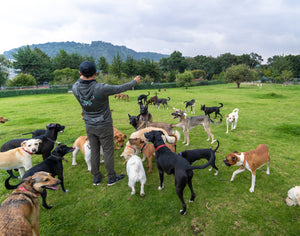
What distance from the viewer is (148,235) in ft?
8.73

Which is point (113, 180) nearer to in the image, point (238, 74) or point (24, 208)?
point (24, 208)

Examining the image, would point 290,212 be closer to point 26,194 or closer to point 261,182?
point 261,182

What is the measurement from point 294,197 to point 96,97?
178 inches

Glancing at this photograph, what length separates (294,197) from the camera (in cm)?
303

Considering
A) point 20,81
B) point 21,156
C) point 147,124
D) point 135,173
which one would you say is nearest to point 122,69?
point 20,81

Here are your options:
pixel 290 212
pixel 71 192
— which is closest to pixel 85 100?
pixel 71 192

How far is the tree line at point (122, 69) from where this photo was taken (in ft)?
140

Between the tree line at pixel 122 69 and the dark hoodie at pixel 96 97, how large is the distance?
38.4 meters

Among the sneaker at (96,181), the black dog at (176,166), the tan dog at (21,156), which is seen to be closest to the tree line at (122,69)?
the tan dog at (21,156)

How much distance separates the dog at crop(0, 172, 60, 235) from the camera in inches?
71.7

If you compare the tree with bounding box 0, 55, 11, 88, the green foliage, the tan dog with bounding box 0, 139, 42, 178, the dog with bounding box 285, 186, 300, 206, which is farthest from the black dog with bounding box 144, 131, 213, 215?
the tree with bounding box 0, 55, 11, 88

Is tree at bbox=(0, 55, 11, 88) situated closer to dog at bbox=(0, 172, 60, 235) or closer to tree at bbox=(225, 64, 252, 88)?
dog at bbox=(0, 172, 60, 235)

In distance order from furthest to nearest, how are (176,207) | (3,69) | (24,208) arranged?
(3,69)
(176,207)
(24,208)

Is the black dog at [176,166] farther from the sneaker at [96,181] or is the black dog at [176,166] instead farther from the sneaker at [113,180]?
the sneaker at [96,181]
